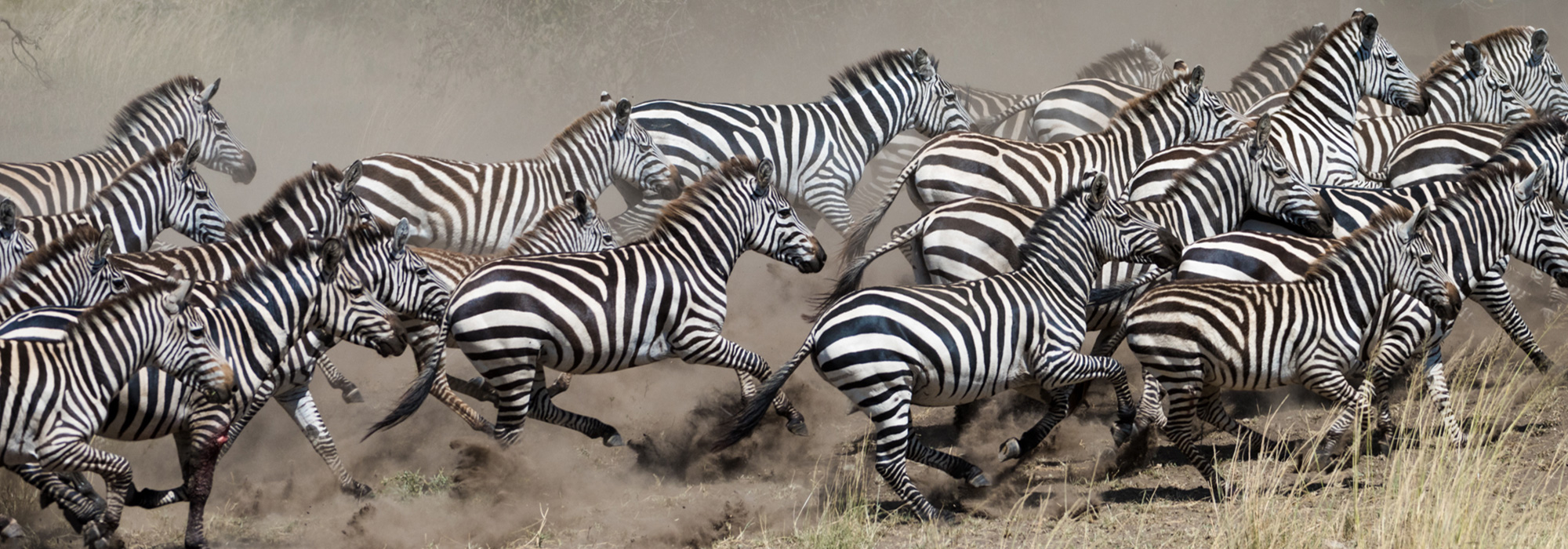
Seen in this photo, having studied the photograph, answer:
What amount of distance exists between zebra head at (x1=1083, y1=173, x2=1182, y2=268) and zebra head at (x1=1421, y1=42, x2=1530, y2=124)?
5.09 m

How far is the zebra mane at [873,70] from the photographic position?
35.1 feet

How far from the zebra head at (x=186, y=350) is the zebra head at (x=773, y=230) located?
3.15 m

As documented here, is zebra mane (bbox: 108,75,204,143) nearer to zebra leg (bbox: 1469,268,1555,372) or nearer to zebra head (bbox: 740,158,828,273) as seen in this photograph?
zebra head (bbox: 740,158,828,273)

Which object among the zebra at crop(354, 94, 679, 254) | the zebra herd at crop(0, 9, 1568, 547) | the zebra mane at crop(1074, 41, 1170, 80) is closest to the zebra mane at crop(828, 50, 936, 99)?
the zebra herd at crop(0, 9, 1568, 547)

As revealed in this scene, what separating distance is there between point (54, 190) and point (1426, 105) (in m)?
10.6

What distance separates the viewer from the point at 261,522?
7184 mm

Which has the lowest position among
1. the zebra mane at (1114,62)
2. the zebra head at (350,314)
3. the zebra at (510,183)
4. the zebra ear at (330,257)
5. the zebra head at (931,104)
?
the zebra head at (350,314)

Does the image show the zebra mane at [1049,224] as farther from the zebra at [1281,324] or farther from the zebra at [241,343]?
the zebra at [241,343]

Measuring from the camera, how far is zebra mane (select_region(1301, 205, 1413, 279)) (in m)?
7.00

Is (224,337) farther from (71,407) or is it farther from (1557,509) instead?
(1557,509)

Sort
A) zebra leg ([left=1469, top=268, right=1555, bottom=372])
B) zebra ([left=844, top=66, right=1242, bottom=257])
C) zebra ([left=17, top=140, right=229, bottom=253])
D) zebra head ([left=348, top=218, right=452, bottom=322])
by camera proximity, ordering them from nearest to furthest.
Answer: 1. zebra head ([left=348, top=218, right=452, bottom=322])
2. zebra leg ([left=1469, top=268, right=1555, bottom=372])
3. zebra ([left=17, top=140, right=229, bottom=253])
4. zebra ([left=844, top=66, right=1242, bottom=257])

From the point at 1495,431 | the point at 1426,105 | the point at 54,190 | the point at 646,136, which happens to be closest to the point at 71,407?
the point at 54,190

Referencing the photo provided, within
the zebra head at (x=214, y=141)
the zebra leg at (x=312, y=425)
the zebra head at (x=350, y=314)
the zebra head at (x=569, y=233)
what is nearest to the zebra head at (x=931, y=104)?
the zebra head at (x=569, y=233)

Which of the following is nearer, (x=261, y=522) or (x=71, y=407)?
(x=71, y=407)
